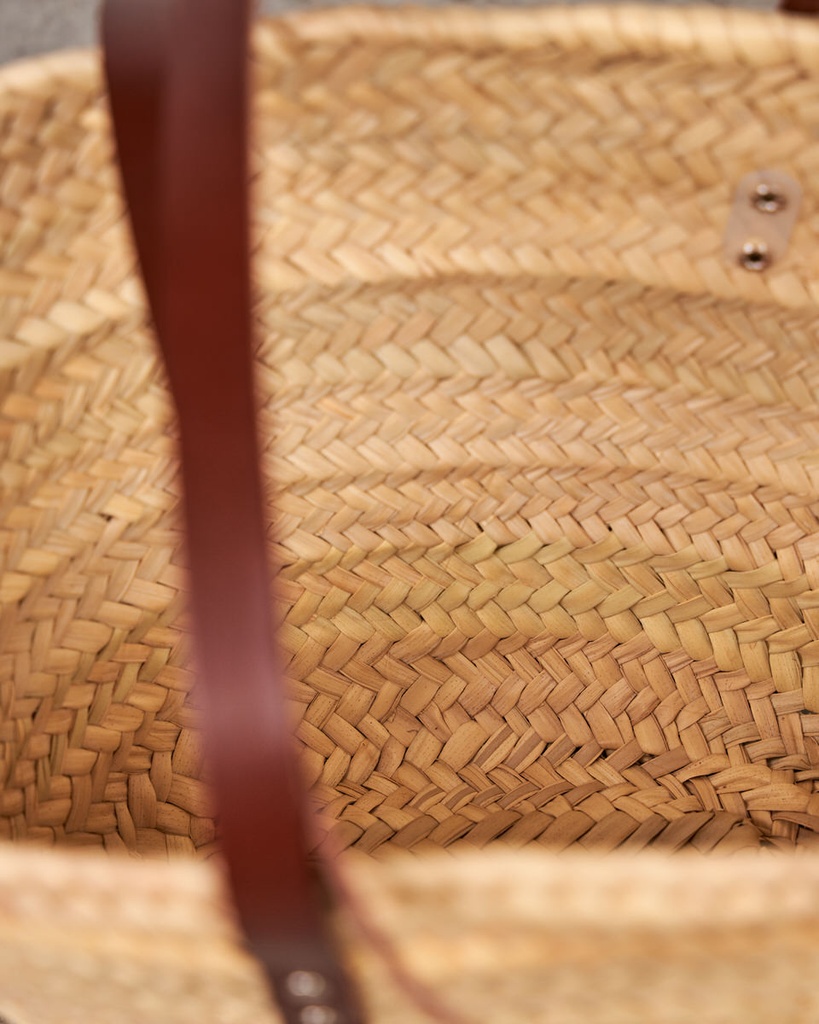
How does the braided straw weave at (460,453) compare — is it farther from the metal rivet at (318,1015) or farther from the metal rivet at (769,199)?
the metal rivet at (318,1015)

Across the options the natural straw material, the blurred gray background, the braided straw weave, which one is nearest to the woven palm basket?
the braided straw weave

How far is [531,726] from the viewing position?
2.62ft

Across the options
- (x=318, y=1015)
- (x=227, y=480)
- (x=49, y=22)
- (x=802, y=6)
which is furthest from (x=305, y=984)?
(x=49, y=22)

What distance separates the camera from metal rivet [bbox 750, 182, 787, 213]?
78 cm

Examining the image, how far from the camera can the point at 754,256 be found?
0.81 m

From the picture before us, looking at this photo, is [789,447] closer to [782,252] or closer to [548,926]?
[782,252]

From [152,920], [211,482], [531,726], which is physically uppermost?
[211,482]

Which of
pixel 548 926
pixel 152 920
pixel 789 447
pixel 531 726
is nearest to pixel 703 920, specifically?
pixel 548 926

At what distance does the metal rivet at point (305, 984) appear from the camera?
0.40m

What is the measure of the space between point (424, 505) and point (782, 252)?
32 cm

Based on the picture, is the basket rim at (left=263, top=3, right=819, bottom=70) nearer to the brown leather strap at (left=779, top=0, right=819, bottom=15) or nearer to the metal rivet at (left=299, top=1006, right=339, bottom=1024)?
the brown leather strap at (left=779, top=0, right=819, bottom=15)

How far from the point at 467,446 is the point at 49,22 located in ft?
2.68

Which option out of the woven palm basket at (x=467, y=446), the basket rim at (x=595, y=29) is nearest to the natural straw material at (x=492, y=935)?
the woven palm basket at (x=467, y=446)

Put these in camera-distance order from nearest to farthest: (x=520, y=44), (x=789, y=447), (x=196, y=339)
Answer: (x=196, y=339), (x=520, y=44), (x=789, y=447)
